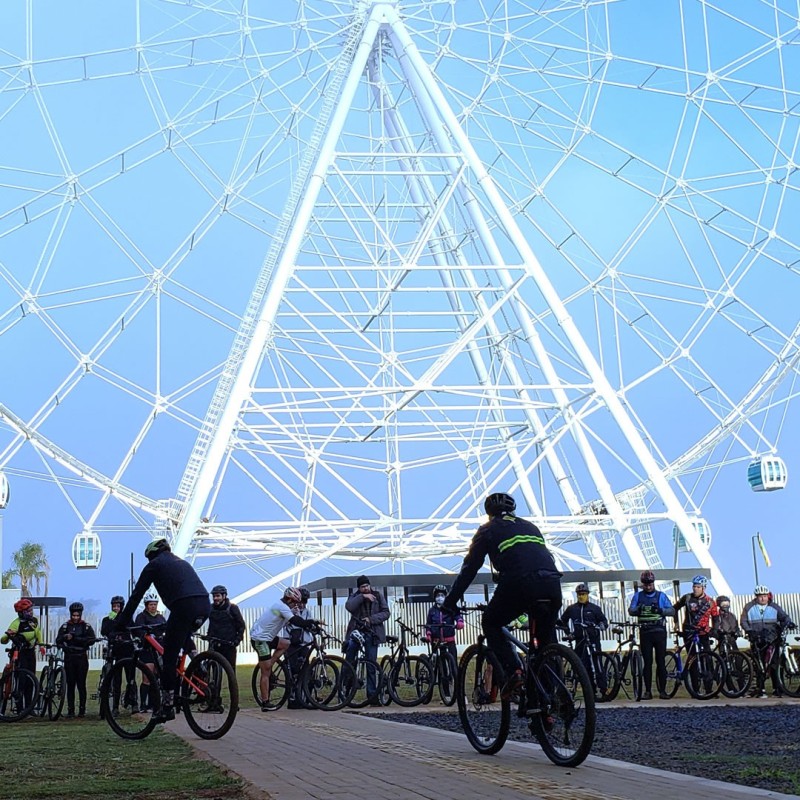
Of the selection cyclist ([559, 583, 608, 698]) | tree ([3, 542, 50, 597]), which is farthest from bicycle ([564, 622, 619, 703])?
tree ([3, 542, 50, 597])

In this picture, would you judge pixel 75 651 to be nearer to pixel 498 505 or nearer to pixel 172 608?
pixel 172 608

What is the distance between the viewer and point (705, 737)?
13203mm

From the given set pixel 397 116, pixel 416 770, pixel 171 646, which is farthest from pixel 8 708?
pixel 397 116

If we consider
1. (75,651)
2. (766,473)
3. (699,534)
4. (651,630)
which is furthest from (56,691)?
(766,473)

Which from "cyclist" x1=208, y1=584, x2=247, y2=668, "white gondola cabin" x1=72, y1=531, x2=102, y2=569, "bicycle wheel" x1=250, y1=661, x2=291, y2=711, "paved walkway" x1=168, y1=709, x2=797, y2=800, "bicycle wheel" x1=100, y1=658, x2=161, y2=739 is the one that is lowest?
"paved walkway" x1=168, y1=709, x2=797, y2=800

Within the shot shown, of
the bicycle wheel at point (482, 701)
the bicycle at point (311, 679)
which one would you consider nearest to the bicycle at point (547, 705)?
the bicycle wheel at point (482, 701)

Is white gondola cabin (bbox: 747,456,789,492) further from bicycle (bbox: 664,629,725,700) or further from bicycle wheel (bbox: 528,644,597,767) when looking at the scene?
bicycle wheel (bbox: 528,644,597,767)

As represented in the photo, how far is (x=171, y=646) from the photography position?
1391 centimetres

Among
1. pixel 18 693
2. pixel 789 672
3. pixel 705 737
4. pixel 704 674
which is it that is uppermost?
pixel 789 672

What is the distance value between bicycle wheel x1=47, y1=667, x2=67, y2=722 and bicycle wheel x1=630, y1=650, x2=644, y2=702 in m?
8.07

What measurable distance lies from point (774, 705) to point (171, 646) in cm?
851

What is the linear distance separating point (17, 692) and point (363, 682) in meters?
4.94

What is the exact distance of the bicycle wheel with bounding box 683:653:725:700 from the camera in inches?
831

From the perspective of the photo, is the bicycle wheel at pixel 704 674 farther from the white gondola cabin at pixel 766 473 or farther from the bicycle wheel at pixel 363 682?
the white gondola cabin at pixel 766 473
